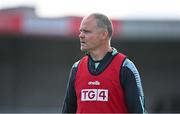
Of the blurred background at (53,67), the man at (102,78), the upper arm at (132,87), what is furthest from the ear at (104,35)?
the blurred background at (53,67)

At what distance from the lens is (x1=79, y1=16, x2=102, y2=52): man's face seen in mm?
5488

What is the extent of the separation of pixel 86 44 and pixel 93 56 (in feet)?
0.35

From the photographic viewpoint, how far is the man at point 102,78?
5.38 metres

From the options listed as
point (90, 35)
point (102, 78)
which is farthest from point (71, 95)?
point (90, 35)

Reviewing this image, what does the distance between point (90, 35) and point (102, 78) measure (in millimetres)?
334

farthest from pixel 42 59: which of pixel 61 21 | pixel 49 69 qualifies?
pixel 61 21

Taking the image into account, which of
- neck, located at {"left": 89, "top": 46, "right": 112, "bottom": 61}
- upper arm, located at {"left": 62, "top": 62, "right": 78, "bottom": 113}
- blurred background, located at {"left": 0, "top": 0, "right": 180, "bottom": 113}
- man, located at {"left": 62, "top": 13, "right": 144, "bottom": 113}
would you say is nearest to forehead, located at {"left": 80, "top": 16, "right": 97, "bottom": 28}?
man, located at {"left": 62, "top": 13, "right": 144, "bottom": 113}

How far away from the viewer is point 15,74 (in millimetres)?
21234

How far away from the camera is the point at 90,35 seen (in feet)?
18.0

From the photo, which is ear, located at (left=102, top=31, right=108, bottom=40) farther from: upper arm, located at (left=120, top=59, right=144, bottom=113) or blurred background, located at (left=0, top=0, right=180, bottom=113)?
blurred background, located at (left=0, top=0, right=180, bottom=113)

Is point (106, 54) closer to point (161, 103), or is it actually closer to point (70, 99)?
point (70, 99)

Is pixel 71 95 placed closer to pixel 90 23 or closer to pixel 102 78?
pixel 102 78

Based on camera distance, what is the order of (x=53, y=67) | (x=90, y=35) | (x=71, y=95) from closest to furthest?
1. (x=90, y=35)
2. (x=71, y=95)
3. (x=53, y=67)

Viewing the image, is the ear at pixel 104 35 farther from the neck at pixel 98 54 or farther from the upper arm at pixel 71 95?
the upper arm at pixel 71 95
